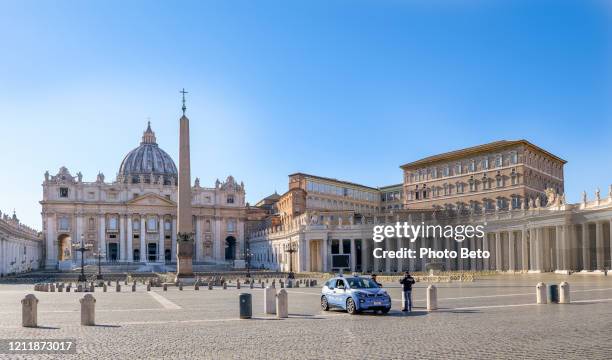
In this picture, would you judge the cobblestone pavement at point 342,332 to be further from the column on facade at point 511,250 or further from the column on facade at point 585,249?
the column on facade at point 511,250

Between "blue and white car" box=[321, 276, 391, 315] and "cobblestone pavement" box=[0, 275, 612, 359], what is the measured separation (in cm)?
44

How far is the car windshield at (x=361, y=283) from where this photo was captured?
2439cm

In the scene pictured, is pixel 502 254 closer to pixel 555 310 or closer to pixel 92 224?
pixel 555 310

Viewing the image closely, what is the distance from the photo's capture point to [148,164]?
16188 cm

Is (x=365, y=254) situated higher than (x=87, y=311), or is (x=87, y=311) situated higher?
(x=87, y=311)

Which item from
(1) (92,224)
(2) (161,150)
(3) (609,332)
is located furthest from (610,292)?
(2) (161,150)

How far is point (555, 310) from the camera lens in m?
23.2

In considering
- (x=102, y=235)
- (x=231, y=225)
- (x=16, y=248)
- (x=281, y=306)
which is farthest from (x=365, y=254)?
(x=281, y=306)

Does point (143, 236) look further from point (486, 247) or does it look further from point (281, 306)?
point (281, 306)

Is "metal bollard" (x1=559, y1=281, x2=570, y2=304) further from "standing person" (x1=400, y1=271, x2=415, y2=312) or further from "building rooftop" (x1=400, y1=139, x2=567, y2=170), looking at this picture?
"building rooftop" (x1=400, y1=139, x2=567, y2=170)

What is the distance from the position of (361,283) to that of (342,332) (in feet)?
22.1

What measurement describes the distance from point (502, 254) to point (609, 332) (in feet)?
→ 192

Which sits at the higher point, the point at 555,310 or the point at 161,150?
the point at 161,150

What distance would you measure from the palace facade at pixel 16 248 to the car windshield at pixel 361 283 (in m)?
71.8
